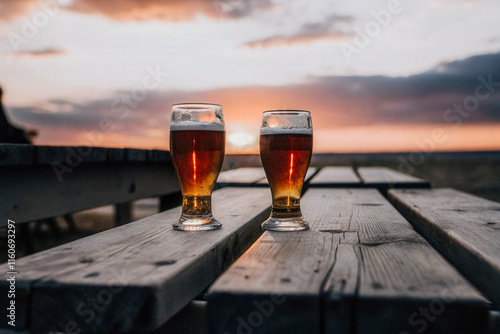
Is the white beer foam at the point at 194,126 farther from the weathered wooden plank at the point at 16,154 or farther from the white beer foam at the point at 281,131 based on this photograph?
the weathered wooden plank at the point at 16,154

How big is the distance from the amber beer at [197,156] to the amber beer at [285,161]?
154 millimetres

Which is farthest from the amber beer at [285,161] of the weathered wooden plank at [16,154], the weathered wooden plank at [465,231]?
the weathered wooden plank at [16,154]

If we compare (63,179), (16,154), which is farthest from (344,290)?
(63,179)

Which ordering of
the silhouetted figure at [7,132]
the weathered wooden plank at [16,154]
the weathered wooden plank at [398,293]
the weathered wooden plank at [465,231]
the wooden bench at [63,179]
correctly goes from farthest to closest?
1. the silhouetted figure at [7,132]
2. the wooden bench at [63,179]
3. the weathered wooden plank at [16,154]
4. the weathered wooden plank at [465,231]
5. the weathered wooden plank at [398,293]

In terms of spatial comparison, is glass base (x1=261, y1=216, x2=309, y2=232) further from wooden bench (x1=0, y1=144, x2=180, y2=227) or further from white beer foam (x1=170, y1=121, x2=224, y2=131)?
wooden bench (x1=0, y1=144, x2=180, y2=227)

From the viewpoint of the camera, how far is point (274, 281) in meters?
0.72

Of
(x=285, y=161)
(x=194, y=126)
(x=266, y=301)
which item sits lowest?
(x=266, y=301)

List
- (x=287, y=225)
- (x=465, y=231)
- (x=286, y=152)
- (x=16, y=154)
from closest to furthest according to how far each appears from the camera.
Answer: (x=465, y=231) → (x=287, y=225) → (x=286, y=152) → (x=16, y=154)

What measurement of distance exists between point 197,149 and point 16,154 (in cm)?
93

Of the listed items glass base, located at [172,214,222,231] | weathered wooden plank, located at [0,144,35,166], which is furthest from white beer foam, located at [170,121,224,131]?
weathered wooden plank, located at [0,144,35,166]

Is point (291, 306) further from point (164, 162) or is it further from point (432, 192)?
point (164, 162)

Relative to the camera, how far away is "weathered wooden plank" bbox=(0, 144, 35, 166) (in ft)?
5.72

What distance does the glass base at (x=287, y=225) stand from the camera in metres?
1.25

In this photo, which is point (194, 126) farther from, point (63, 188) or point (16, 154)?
point (63, 188)
